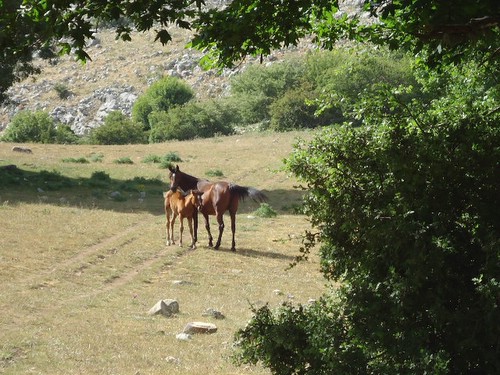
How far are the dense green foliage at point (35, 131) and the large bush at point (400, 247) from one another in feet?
198

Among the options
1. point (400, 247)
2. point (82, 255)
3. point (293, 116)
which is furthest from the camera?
point (293, 116)

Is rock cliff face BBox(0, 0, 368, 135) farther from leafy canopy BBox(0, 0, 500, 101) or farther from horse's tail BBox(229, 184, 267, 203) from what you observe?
leafy canopy BBox(0, 0, 500, 101)

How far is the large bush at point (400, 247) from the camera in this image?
7844mm

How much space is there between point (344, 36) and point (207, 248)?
38.1 ft

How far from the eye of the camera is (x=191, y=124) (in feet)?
232

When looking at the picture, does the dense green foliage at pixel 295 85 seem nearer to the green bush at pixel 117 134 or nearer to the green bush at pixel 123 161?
the green bush at pixel 117 134

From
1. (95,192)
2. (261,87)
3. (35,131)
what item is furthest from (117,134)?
(95,192)

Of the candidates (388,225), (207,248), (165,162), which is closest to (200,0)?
(388,225)

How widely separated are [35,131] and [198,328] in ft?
192

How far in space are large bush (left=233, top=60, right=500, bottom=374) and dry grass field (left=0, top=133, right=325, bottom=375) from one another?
41.7 inches

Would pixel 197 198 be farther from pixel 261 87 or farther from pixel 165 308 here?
pixel 261 87

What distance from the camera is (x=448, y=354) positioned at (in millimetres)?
7645

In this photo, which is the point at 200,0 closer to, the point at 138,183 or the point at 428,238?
the point at 428,238

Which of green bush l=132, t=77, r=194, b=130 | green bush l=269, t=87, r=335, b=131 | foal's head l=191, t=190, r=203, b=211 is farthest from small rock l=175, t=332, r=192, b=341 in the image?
green bush l=132, t=77, r=194, b=130
